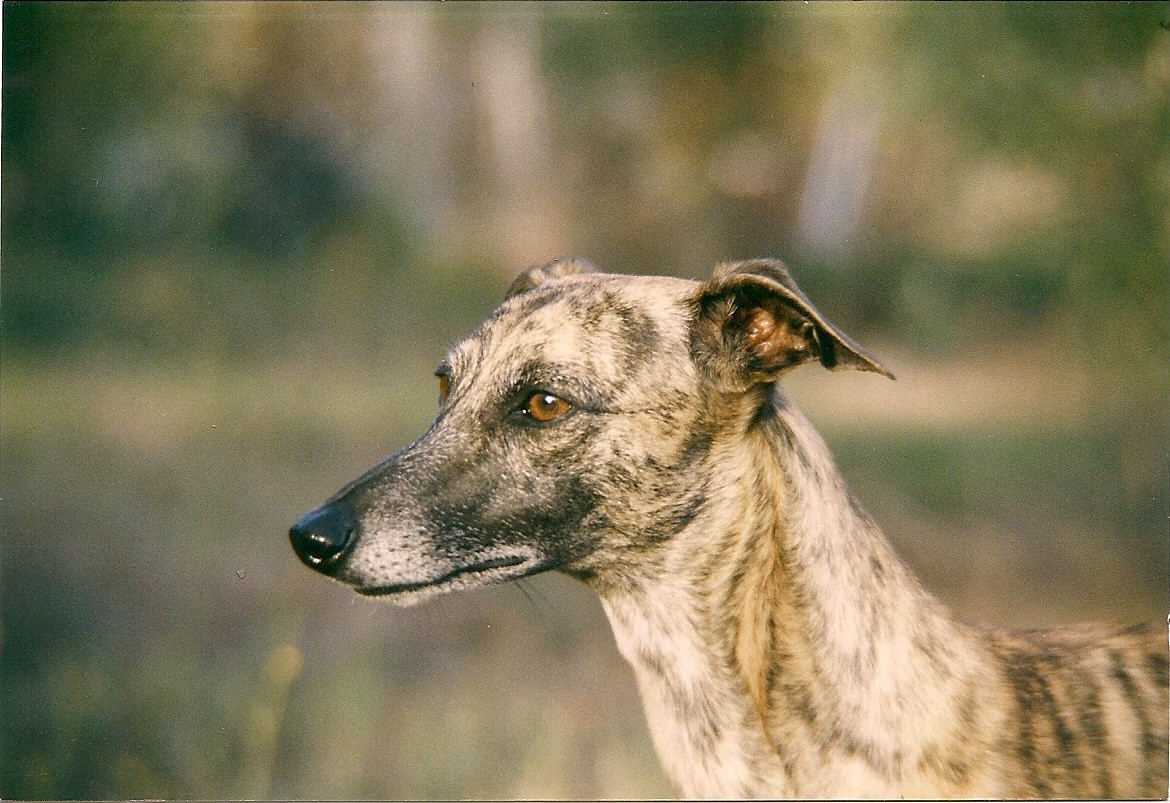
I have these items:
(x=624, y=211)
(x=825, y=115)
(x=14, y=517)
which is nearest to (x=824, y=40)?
(x=825, y=115)

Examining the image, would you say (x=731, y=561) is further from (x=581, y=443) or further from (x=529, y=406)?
(x=529, y=406)

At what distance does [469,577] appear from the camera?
3.02 meters

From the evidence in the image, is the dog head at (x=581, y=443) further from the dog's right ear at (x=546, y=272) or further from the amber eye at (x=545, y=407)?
the dog's right ear at (x=546, y=272)

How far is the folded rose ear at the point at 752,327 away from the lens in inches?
116

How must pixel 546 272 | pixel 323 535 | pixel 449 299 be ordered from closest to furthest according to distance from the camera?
pixel 323 535 → pixel 546 272 → pixel 449 299

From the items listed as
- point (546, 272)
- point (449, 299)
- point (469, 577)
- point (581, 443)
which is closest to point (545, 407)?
point (581, 443)

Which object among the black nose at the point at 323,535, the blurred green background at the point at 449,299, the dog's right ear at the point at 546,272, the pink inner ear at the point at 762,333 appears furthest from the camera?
the blurred green background at the point at 449,299

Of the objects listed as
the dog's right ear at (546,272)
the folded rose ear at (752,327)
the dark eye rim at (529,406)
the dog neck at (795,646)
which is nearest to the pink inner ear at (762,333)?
the folded rose ear at (752,327)

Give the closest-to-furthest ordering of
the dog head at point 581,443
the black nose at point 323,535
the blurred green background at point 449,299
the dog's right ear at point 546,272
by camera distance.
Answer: the black nose at point 323,535 → the dog head at point 581,443 → the dog's right ear at point 546,272 → the blurred green background at point 449,299

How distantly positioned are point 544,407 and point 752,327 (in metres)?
0.71

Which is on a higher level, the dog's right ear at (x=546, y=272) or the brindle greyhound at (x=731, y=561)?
the dog's right ear at (x=546, y=272)

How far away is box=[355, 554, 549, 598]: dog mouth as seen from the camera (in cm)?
297

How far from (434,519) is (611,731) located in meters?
1.63

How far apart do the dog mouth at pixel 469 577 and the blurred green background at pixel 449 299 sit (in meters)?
1.10
